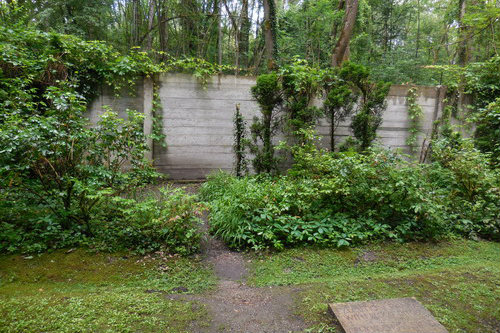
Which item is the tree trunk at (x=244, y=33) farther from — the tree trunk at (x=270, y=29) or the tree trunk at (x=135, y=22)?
the tree trunk at (x=270, y=29)

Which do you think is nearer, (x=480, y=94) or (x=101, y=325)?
(x=101, y=325)

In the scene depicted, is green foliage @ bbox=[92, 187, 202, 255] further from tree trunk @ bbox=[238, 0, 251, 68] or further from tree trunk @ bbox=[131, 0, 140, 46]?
tree trunk @ bbox=[238, 0, 251, 68]

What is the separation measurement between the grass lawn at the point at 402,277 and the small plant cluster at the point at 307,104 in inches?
98.2

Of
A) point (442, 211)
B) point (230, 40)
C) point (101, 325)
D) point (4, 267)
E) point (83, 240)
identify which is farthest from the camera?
point (230, 40)

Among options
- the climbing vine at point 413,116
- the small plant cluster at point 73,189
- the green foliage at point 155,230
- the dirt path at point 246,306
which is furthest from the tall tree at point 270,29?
the dirt path at point 246,306

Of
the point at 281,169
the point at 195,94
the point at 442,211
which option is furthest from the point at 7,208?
the point at 442,211

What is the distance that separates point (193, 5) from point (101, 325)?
1253cm

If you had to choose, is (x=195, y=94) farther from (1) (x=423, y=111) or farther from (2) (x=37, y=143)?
(1) (x=423, y=111)

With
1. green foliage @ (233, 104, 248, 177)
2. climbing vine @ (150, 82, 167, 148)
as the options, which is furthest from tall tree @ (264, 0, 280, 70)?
climbing vine @ (150, 82, 167, 148)

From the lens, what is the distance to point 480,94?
6000 millimetres

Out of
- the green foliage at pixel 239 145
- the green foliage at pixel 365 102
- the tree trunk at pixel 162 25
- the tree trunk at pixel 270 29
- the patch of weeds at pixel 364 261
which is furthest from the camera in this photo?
the tree trunk at pixel 162 25

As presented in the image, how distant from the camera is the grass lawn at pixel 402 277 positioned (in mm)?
2164

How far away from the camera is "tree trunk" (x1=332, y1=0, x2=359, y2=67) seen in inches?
275

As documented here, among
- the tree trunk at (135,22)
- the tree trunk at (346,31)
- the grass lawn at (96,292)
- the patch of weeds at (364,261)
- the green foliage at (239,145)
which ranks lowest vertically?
the patch of weeds at (364,261)
